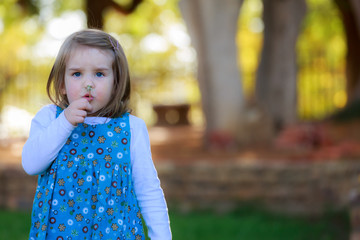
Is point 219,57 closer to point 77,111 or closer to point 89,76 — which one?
point 89,76

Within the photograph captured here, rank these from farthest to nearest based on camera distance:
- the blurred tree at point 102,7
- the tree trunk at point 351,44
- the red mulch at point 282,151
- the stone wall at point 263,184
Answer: the tree trunk at point 351,44 → the blurred tree at point 102,7 → the red mulch at point 282,151 → the stone wall at point 263,184

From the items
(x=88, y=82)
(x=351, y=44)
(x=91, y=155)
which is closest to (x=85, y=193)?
(x=91, y=155)

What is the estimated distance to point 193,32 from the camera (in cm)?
723

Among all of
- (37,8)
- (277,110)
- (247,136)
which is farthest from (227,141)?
(37,8)

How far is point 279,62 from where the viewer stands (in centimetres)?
913

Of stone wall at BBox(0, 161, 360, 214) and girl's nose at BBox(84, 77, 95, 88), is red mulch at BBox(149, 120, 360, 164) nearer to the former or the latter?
stone wall at BBox(0, 161, 360, 214)

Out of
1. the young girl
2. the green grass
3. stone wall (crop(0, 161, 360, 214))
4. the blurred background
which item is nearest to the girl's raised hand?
the young girl

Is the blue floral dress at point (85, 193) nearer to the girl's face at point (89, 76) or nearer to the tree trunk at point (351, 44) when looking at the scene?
the girl's face at point (89, 76)

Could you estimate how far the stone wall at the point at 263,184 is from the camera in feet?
19.2

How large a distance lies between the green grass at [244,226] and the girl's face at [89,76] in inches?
111

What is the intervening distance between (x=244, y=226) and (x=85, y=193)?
3352 millimetres

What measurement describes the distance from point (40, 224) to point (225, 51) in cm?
546

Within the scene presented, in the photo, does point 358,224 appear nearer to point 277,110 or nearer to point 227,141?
point 227,141

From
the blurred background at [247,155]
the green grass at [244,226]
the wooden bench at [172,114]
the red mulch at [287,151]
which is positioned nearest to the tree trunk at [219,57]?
the blurred background at [247,155]
